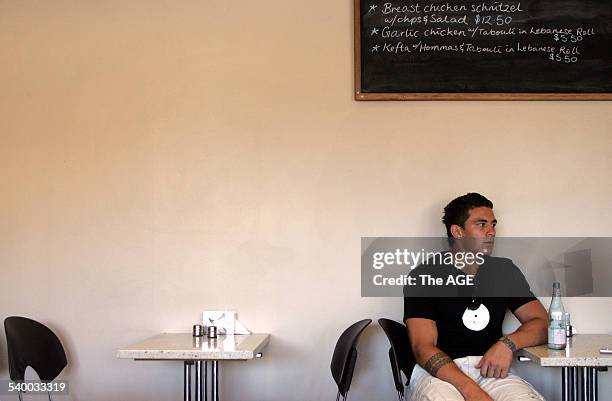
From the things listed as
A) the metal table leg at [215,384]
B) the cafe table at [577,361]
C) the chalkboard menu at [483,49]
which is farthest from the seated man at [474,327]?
the metal table leg at [215,384]

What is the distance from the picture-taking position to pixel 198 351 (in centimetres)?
239

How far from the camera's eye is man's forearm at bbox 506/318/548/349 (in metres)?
2.49

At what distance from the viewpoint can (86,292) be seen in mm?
2932

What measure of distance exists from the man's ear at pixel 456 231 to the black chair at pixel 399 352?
409 millimetres

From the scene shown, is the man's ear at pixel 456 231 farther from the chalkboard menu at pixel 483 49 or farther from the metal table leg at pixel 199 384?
the metal table leg at pixel 199 384

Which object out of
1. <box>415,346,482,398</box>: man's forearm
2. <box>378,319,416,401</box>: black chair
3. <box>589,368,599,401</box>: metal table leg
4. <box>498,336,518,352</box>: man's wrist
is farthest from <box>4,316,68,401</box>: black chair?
<box>589,368,599,401</box>: metal table leg

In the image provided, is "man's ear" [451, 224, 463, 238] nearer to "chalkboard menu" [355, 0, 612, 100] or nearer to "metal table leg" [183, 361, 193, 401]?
"chalkboard menu" [355, 0, 612, 100]

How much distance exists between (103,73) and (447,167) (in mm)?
1501

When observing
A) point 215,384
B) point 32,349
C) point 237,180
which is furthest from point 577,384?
point 32,349

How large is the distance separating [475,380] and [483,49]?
4.39ft

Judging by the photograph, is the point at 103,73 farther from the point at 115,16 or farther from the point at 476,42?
the point at 476,42

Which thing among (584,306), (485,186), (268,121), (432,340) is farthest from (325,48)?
(584,306)

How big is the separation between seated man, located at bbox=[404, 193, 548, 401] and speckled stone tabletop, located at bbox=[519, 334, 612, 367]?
0.08m

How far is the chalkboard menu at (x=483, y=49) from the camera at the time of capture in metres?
2.89
